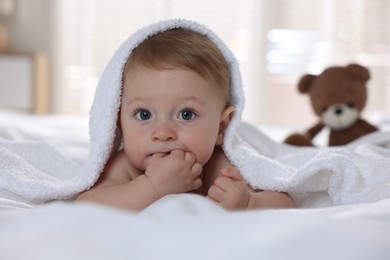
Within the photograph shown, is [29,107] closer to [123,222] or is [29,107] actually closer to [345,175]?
[345,175]

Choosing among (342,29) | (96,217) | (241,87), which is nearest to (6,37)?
(342,29)

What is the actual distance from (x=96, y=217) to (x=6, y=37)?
3.86 m

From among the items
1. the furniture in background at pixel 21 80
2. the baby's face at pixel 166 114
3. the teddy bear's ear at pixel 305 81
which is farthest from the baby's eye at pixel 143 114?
the furniture in background at pixel 21 80

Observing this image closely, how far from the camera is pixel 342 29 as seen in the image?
14.1 feet

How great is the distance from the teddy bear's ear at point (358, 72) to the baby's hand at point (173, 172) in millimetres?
925

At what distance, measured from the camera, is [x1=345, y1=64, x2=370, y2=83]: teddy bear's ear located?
1792 millimetres

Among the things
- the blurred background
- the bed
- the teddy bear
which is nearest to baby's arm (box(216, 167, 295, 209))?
the bed

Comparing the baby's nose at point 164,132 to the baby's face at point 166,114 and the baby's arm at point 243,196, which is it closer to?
the baby's face at point 166,114

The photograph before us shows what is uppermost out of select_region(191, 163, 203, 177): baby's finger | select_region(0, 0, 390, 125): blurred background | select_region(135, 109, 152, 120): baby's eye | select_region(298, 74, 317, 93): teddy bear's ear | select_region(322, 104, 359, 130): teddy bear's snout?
select_region(135, 109, 152, 120): baby's eye

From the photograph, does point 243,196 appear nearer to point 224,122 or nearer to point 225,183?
point 225,183

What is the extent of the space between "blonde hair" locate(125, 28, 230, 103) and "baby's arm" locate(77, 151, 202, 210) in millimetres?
148

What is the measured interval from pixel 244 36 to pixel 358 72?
2.60 meters

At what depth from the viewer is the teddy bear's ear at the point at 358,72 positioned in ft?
5.88

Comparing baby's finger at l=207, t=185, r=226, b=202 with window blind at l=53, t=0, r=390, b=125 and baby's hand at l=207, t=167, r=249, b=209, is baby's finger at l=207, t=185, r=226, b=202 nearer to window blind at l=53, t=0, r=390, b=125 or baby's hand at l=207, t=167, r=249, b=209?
baby's hand at l=207, t=167, r=249, b=209
